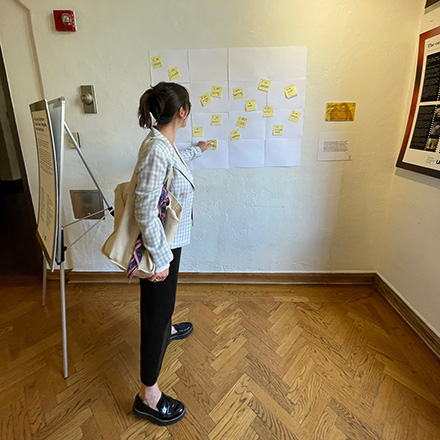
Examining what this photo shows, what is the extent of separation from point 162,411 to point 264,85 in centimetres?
189

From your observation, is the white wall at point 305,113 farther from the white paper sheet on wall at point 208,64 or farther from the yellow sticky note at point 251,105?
the yellow sticky note at point 251,105

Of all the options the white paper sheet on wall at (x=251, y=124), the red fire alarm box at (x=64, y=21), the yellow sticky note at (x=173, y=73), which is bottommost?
the white paper sheet on wall at (x=251, y=124)

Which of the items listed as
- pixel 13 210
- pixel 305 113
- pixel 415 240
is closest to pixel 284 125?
pixel 305 113

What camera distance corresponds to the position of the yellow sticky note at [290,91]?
1.76m

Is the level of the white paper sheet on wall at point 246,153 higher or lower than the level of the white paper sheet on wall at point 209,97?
lower

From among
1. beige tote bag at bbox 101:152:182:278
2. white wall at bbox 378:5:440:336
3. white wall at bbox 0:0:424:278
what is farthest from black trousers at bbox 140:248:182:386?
white wall at bbox 378:5:440:336

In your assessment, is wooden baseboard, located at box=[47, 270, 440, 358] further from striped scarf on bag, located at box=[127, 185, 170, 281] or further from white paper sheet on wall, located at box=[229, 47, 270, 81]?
white paper sheet on wall, located at box=[229, 47, 270, 81]

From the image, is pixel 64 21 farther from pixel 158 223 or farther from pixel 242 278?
pixel 242 278

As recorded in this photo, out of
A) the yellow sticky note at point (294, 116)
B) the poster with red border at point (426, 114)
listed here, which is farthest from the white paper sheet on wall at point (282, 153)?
the poster with red border at point (426, 114)

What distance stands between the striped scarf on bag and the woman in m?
0.04

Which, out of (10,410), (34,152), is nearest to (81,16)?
(34,152)

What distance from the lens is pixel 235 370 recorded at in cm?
148

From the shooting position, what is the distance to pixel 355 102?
179cm

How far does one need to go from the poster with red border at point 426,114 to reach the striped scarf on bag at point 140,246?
152 centimetres
